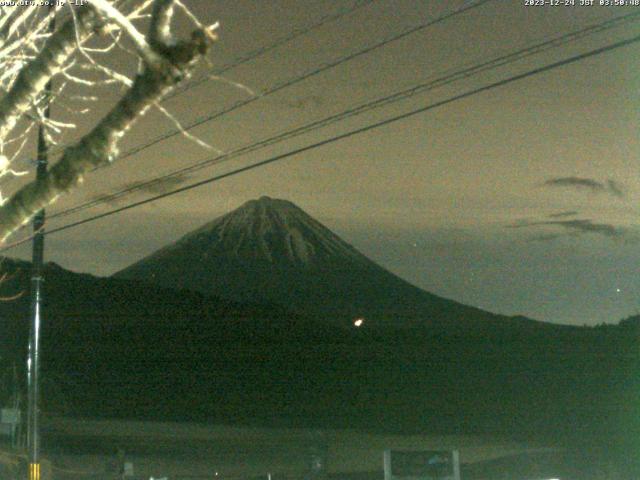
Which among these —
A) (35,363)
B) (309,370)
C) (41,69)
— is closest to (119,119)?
(41,69)

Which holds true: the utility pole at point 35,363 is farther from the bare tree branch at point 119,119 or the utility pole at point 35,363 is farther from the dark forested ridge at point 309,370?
the dark forested ridge at point 309,370

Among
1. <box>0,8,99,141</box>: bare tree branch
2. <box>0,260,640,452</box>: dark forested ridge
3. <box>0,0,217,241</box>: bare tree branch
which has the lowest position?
<box>0,0,217,241</box>: bare tree branch

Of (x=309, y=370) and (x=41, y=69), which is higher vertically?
(x=309, y=370)

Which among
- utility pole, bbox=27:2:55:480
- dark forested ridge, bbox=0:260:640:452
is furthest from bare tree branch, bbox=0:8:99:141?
dark forested ridge, bbox=0:260:640:452

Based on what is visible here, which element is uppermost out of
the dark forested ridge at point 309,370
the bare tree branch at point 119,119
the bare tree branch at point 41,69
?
the dark forested ridge at point 309,370

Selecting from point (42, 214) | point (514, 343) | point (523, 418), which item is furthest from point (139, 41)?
point (514, 343)

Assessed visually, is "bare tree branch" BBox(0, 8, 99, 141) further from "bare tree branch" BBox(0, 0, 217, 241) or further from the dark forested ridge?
the dark forested ridge

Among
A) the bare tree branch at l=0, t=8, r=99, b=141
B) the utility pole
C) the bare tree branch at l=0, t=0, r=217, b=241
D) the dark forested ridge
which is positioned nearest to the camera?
the bare tree branch at l=0, t=0, r=217, b=241

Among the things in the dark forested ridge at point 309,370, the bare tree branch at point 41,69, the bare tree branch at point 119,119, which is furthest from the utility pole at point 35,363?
the dark forested ridge at point 309,370

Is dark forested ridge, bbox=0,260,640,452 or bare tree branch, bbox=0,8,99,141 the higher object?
dark forested ridge, bbox=0,260,640,452

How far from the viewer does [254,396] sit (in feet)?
284

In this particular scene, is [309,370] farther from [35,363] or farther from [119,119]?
[119,119]

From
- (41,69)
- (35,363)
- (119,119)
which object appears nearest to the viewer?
(119,119)

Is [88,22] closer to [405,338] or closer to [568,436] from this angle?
[568,436]
